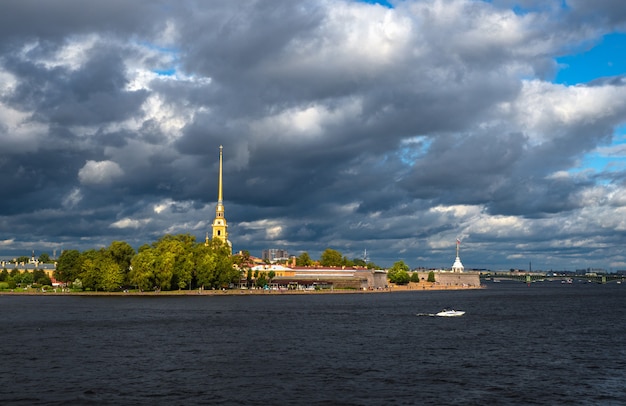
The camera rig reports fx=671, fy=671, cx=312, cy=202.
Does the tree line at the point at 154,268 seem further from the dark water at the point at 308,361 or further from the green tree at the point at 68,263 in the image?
the dark water at the point at 308,361

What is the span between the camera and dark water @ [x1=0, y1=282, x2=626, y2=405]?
38688 millimetres

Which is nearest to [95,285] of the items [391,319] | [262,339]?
[391,319]

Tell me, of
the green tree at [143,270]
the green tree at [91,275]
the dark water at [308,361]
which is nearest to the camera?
the dark water at [308,361]

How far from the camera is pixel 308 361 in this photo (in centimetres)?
5106

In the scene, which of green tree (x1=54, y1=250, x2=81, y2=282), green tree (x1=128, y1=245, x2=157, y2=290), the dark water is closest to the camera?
the dark water

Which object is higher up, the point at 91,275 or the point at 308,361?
the point at 91,275

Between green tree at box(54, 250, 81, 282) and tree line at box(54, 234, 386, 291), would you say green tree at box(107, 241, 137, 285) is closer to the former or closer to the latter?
tree line at box(54, 234, 386, 291)

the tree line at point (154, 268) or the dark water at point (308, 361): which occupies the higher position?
the tree line at point (154, 268)

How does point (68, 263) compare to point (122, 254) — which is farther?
point (68, 263)

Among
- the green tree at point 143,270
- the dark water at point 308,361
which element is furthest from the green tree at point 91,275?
the dark water at point 308,361

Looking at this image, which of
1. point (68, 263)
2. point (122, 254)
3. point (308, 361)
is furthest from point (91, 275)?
point (308, 361)

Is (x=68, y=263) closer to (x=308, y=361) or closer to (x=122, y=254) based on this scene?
(x=122, y=254)

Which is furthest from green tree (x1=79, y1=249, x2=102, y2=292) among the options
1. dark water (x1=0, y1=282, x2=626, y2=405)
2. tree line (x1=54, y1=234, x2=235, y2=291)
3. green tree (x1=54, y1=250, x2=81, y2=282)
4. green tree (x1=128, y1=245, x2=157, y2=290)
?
dark water (x1=0, y1=282, x2=626, y2=405)

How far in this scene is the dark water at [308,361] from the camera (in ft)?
127
